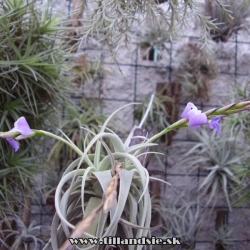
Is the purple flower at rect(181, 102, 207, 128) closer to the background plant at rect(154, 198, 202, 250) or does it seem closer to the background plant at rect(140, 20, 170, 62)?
the background plant at rect(154, 198, 202, 250)

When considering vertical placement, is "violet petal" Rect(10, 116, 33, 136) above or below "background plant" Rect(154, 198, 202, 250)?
above

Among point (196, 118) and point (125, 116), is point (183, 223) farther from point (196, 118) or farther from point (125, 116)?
point (196, 118)

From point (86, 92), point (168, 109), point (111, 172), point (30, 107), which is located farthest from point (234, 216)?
point (111, 172)

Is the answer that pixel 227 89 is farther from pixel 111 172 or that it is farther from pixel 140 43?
pixel 111 172

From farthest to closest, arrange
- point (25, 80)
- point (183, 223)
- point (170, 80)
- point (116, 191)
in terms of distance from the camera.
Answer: point (170, 80) → point (183, 223) → point (25, 80) → point (116, 191)

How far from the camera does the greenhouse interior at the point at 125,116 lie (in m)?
0.68

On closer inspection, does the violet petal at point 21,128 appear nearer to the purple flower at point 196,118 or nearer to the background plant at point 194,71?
the purple flower at point 196,118

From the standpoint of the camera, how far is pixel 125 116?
1874 mm

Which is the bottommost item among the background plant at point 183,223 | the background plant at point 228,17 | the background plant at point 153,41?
the background plant at point 183,223

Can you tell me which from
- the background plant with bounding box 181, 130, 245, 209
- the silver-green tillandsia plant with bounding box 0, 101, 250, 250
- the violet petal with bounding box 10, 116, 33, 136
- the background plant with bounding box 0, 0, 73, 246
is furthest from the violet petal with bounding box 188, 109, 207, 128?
the background plant with bounding box 181, 130, 245, 209

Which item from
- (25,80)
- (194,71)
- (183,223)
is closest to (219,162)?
(183,223)

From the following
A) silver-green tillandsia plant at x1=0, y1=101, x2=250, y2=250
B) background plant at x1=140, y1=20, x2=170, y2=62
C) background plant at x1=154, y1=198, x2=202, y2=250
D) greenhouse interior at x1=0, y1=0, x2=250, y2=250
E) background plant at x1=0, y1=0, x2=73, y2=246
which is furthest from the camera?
background plant at x1=140, y1=20, x2=170, y2=62

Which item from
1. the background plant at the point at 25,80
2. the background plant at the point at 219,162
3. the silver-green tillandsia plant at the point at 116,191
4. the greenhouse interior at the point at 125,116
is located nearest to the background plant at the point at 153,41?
the greenhouse interior at the point at 125,116

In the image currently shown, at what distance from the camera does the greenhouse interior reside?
2.23ft
